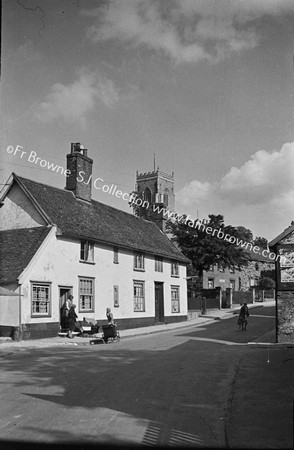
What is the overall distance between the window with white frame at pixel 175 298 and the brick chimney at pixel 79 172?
9.76 metres

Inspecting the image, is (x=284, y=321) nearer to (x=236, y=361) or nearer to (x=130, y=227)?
(x=236, y=361)

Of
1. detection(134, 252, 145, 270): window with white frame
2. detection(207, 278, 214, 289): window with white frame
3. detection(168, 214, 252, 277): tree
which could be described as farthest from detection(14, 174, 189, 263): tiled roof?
detection(207, 278, 214, 289): window with white frame

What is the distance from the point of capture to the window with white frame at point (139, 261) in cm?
2945

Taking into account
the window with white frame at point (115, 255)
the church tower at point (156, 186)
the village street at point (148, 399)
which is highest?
the church tower at point (156, 186)

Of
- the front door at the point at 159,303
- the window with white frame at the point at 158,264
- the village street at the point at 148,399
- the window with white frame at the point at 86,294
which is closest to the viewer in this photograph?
the village street at the point at 148,399

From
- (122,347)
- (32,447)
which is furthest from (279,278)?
(32,447)

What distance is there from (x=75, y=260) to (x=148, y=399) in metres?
15.7

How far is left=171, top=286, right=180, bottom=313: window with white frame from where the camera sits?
3411 cm

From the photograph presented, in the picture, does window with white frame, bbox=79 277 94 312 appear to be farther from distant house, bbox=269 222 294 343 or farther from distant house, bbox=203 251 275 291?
distant house, bbox=203 251 275 291

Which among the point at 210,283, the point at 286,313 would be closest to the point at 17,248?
the point at 286,313

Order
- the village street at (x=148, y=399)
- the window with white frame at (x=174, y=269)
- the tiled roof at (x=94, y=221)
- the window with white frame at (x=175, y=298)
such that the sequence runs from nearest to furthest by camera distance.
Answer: the village street at (x=148, y=399) → the tiled roof at (x=94, y=221) → the window with white frame at (x=175, y=298) → the window with white frame at (x=174, y=269)

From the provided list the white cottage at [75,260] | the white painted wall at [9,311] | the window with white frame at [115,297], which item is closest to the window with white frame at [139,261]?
the white cottage at [75,260]

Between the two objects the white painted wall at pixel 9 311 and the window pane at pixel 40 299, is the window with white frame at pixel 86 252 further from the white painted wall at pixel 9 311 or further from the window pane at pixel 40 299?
the white painted wall at pixel 9 311

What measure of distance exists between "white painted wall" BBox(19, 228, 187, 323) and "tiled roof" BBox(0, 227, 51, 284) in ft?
1.25
